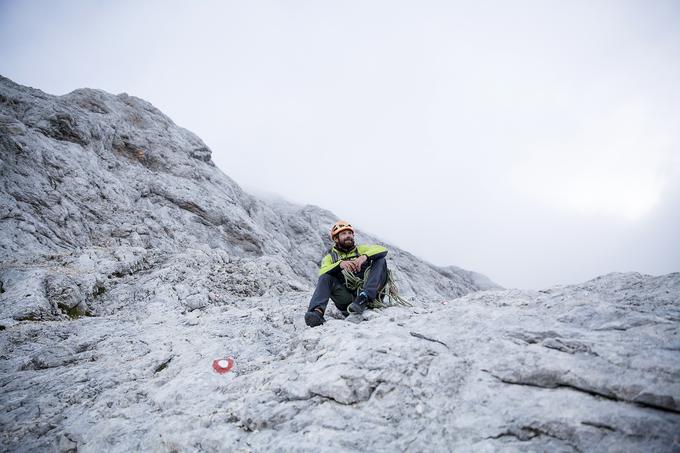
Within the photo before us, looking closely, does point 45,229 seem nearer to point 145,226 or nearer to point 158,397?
point 145,226

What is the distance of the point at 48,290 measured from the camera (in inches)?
370

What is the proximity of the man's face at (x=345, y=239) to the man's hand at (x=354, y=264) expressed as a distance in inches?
25.6

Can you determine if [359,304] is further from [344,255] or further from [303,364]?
[303,364]

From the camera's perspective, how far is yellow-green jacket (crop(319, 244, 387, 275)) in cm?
Result: 765

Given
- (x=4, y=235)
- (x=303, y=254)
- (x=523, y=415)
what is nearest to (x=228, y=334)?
Result: (x=523, y=415)

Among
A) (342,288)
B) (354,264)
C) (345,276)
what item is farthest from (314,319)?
(354,264)

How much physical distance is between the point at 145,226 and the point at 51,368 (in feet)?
41.2

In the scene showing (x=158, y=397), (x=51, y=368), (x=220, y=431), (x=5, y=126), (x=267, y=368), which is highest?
(x=5, y=126)

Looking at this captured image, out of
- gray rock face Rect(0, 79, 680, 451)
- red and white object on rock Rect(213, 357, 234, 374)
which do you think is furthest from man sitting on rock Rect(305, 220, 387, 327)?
A: red and white object on rock Rect(213, 357, 234, 374)

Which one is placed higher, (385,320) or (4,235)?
(385,320)

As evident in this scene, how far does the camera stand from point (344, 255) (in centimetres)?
832

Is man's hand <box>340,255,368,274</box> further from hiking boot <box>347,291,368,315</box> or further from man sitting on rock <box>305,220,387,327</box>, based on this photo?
hiking boot <box>347,291,368,315</box>

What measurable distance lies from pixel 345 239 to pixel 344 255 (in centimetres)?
38

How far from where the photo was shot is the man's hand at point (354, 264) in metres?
7.64
